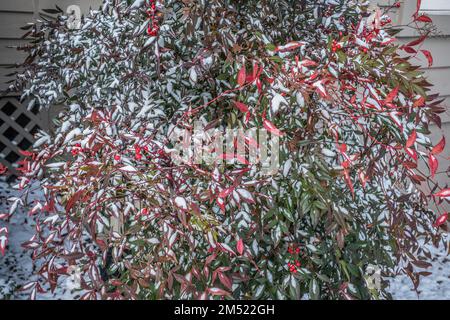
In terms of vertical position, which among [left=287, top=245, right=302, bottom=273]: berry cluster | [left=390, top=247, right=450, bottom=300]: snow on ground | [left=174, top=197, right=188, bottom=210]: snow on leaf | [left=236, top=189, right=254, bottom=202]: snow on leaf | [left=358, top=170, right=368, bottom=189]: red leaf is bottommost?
[left=390, top=247, right=450, bottom=300]: snow on ground

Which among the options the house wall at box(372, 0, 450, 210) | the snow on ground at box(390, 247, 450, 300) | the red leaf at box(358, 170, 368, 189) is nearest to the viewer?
the red leaf at box(358, 170, 368, 189)

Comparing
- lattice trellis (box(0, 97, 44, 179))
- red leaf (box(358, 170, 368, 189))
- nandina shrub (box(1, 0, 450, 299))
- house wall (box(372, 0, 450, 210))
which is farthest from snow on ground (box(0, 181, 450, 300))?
red leaf (box(358, 170, 368, 189))

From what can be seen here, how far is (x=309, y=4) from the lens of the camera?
7.01ft

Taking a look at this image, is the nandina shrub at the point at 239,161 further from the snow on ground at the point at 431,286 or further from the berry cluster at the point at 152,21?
the snow on ground at the point at 431,286

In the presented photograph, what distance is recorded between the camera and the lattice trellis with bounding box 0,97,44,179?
399 centimetres

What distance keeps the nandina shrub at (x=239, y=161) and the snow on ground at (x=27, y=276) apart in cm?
123

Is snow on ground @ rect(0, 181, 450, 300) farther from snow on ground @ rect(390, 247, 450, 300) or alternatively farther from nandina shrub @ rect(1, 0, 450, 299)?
nandina shrub @ rect(1, 0, 450, 299)

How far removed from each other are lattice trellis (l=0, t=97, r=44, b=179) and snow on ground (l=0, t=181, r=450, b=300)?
34 centimetres

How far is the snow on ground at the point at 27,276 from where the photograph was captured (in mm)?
3004
